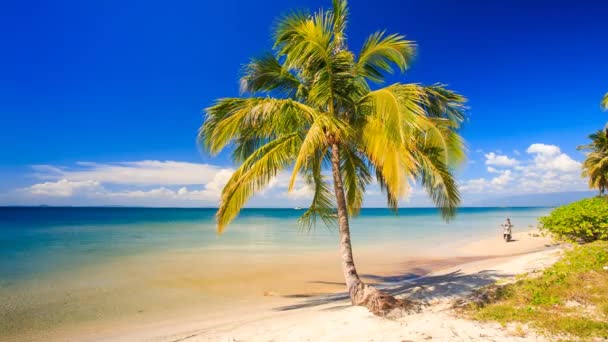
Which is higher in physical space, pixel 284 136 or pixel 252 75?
pixel 252 75

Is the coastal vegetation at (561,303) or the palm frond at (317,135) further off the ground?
the palm frond at (317,135)

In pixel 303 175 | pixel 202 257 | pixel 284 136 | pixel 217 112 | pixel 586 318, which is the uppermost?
pixel 217 112

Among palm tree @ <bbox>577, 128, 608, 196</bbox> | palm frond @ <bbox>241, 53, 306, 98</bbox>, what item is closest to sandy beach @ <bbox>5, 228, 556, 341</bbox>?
palm frond @ <bbox>241, 53, 306, 98</bbox>

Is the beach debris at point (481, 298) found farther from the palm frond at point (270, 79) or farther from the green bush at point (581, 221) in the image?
the green bush at point (581, 221)

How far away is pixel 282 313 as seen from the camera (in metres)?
6.44

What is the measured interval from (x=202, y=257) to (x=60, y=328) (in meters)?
8.25

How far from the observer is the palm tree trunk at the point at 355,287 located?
17.0 feet

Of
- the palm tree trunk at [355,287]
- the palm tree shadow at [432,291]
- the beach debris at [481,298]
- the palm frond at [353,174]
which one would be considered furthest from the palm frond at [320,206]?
the beach debris at [481,298]

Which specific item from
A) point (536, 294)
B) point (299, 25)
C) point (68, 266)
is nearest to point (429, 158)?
point (536, 294)

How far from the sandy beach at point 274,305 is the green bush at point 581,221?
1442 millimetres

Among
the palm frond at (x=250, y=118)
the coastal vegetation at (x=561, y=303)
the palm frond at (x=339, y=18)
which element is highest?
the palm frond at (x=339, y=18)

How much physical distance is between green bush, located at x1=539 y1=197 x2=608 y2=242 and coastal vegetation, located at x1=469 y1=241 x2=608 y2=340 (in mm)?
3672

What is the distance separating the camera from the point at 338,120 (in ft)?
18.4

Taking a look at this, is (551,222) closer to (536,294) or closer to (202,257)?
(536,294)
